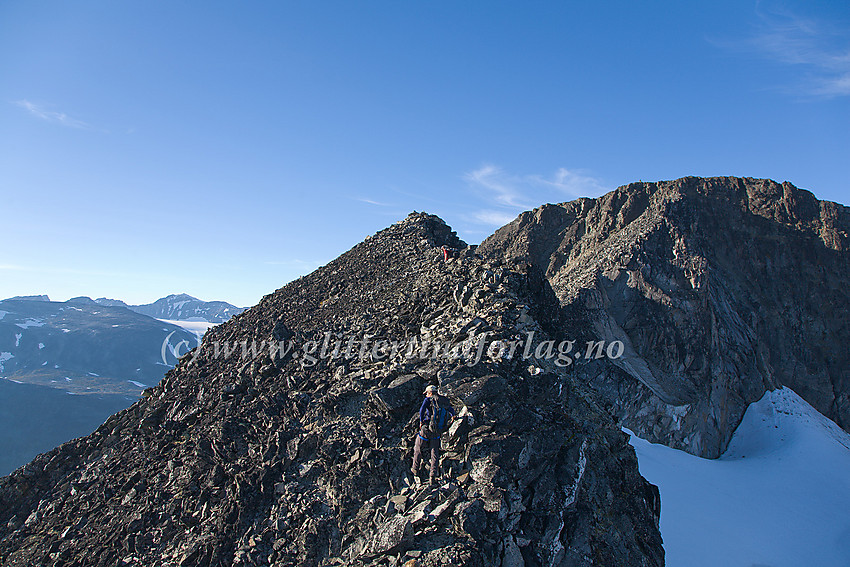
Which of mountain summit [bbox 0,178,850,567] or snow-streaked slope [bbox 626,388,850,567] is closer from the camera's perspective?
mountain summit [bbox 0,178,850,567]

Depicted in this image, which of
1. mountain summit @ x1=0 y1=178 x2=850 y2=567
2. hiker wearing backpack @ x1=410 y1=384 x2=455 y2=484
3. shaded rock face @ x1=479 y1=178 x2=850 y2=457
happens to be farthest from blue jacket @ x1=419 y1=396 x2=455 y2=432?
shaded rock face @ x1=479 y1=178 x2=850 y2=457

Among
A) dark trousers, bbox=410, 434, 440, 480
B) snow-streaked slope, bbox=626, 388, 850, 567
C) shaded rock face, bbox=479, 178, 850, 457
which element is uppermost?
shaded rock face, bbox=479, 178, 850, 457

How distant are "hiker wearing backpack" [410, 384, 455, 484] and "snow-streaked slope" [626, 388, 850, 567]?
11.7 m

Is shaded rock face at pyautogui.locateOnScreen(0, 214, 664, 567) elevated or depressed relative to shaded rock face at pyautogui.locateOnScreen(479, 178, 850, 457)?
depressed

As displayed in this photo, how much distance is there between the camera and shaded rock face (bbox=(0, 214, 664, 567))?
7.74m

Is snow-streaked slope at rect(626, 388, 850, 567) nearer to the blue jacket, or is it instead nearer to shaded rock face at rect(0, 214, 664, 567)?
shaded rock face at rect(0, 214, 664, 567)

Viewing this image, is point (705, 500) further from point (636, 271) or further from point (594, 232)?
point (594, 232)

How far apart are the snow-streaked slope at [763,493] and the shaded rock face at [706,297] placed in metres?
2.09

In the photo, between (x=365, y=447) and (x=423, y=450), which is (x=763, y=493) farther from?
(x=365, y=447)

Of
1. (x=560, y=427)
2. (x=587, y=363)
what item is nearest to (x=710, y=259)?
(x=587, y=363)

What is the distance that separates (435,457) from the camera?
8.45 meters

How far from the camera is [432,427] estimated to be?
8.61 metres

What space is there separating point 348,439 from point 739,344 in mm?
31656

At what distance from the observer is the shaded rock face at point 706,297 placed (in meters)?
29.3
